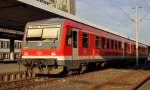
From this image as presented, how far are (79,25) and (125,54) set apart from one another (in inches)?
548

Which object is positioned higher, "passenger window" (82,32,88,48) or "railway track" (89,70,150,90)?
"passenger window" (82,32,88,48)

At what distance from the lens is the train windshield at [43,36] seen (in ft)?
54.9

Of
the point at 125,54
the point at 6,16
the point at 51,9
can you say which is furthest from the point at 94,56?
the point at 6,16

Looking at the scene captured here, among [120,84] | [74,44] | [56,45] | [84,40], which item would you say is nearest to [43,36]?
[56,45]

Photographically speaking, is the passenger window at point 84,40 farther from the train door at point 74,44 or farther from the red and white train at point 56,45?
the train door at point 74,44

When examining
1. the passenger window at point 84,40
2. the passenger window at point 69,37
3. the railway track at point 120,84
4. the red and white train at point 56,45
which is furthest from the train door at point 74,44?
the railway track at point 120,84

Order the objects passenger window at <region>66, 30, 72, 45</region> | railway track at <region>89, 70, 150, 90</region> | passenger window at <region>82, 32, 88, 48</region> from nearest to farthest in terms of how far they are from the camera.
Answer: railway track at <region>89, 70, 150, 90</region>, passenger window at <region>66, 30, 72, 45</region>, passenger window at <region>82, 32, 88, 48</region>

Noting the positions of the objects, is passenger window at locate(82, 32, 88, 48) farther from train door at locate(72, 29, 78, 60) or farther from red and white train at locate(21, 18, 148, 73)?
train door at locate(72, 29, 78, 60)

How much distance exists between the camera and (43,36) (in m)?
17.1

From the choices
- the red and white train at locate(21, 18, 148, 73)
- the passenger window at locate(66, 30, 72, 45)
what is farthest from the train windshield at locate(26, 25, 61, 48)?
the passenger window at locate(66, 30, 72, 45)

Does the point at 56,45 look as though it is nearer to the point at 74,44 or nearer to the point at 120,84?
the point at 74,44

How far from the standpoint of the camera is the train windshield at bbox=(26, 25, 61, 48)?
16.7 m

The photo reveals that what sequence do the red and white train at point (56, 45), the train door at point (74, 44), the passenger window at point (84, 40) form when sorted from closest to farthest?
the red and white train at point (56, 45) → the train door at point (74, 44) → the passenger window at point (84, 40)

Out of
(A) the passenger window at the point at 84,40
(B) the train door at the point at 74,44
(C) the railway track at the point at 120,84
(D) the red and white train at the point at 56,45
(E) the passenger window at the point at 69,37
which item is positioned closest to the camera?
(C) the railway track at the point at 120,84
